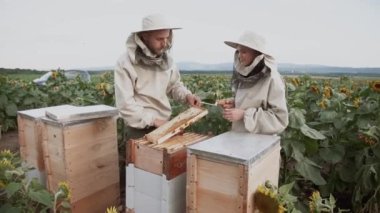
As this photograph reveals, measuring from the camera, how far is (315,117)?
3932 mm

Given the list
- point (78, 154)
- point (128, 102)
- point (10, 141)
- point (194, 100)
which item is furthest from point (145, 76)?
point (10, 141)

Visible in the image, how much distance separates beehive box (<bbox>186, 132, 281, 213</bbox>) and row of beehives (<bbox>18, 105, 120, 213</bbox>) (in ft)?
3.71

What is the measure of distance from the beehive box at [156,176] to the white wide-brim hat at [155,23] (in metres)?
0.85

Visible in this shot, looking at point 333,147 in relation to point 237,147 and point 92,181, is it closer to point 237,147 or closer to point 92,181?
point 237,147

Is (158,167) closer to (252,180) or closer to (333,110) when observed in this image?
(252,180)

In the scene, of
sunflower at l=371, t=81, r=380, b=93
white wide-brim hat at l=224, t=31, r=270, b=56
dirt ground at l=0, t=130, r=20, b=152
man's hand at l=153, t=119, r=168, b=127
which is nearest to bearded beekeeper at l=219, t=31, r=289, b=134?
white wide-brim hat at l=224, t=31, r=270, b=56

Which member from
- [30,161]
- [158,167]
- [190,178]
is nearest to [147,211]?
[158,167]

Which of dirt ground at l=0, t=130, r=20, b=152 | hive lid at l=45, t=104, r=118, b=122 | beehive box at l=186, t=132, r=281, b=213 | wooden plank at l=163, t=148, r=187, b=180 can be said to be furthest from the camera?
dirt ground at l=0, t=130, r=20, b=152

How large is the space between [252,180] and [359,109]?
1.84 meters

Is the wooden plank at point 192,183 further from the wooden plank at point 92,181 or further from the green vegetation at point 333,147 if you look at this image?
→ the wooden plank at point 92,181

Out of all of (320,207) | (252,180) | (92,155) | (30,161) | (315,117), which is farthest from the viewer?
(315,117)

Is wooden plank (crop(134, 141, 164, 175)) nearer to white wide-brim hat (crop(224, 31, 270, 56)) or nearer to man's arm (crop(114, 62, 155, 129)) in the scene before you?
man's arm (crop(114, 62, 155, 129))

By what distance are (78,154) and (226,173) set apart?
138 centimetres

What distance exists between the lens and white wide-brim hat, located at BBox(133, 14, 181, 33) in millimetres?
2572
